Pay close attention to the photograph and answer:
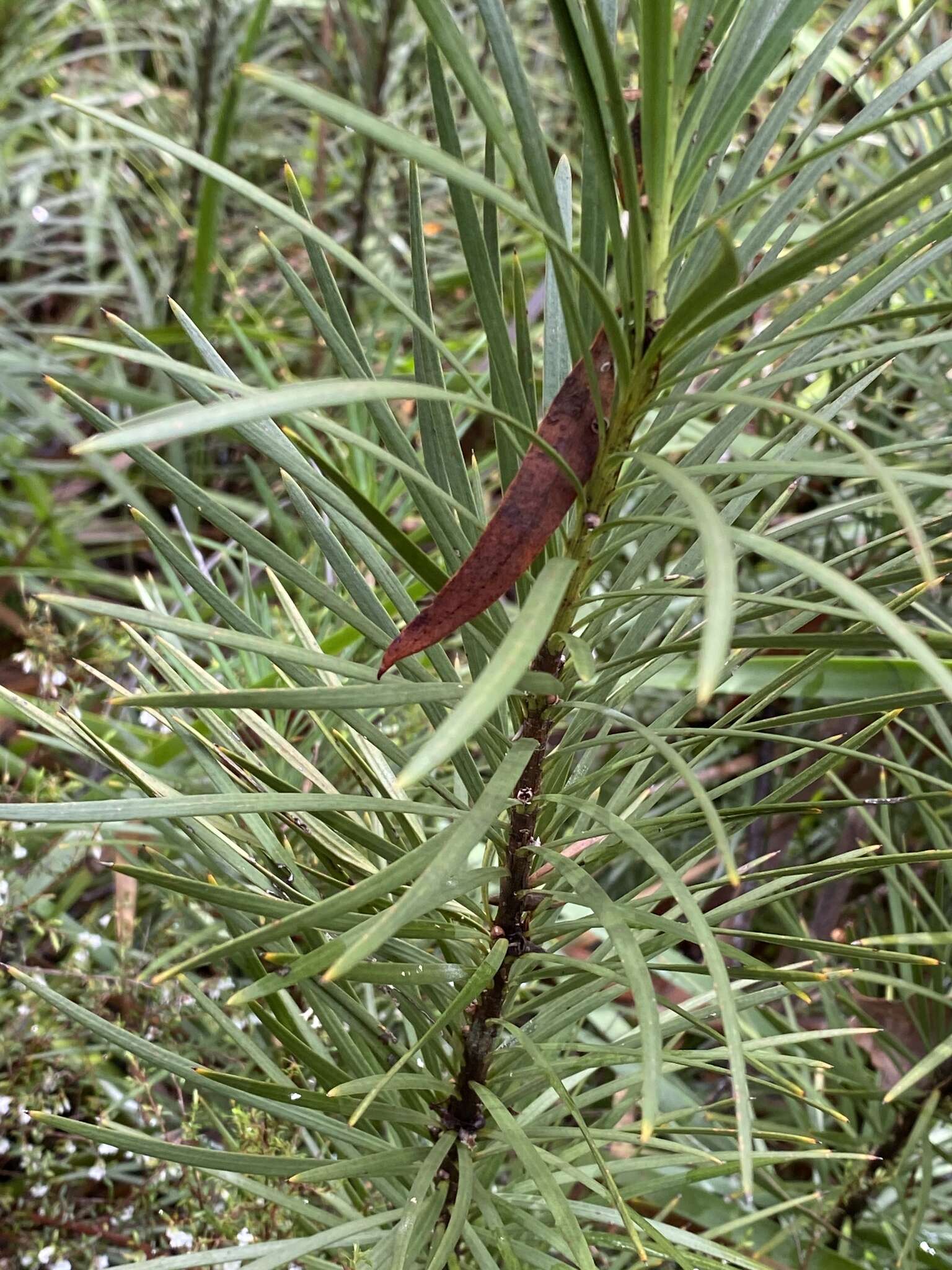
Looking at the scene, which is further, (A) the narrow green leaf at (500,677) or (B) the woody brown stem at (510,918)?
(B) the woody brown stem at (510,918)

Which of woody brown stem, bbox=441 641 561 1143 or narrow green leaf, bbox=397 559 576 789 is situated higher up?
narrow green leaf, bbox=397 559 576 789

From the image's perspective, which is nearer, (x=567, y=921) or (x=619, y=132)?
(x=619, y=132)

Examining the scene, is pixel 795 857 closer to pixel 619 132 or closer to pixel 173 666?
pixel 173 666

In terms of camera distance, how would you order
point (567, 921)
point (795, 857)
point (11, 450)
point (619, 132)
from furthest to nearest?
point (11, 450), point (795, 857), point (567, 921), point (619, 132)

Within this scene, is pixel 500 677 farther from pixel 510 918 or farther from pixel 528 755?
pixel 510 918

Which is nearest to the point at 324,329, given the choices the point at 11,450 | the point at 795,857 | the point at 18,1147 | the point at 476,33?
the point at 18,1147

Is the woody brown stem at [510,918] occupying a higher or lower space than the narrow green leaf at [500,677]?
lower

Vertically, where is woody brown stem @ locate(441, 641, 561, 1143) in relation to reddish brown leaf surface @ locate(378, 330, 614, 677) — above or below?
below

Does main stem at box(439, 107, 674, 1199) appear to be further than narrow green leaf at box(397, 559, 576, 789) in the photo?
Yes
